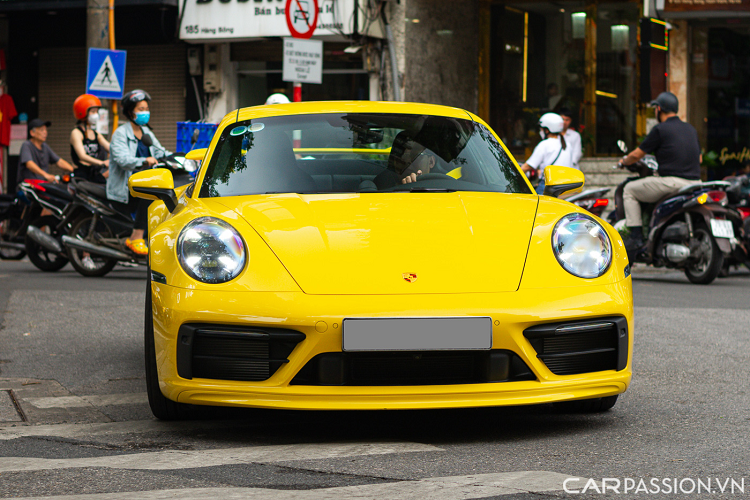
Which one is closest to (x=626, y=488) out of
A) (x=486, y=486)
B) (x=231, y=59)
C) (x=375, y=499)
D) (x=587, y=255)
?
(x=486, y=486)

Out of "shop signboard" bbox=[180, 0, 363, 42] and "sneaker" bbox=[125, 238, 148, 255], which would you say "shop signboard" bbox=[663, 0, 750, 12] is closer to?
"shop signboard" bbox=[180, 0, 363, 42]

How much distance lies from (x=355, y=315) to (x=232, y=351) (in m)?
0.48

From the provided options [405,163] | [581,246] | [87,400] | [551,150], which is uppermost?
[551,150]

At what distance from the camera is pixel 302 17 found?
44.2 feet

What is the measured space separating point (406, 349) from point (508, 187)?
56.9 inches

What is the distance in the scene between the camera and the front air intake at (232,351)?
12.6 feet

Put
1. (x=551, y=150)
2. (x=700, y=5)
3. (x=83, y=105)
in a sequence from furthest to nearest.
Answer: (x=700, y=5)
(x=83, y=105)
(x=551, y=150)

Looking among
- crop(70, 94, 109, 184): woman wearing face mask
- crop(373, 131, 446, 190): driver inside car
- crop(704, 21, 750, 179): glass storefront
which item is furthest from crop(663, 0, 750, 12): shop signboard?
crop(373, 131, 446, 190): driver inside car

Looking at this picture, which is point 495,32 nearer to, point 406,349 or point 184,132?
point 184,132

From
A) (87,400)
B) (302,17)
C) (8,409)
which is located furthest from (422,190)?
(302,17)

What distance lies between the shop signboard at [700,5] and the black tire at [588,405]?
508 inches

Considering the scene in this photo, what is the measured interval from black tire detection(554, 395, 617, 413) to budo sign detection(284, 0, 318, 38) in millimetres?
9501

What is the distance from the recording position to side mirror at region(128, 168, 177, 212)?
504 centimetres

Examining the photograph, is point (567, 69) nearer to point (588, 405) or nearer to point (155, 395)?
point (588, 405)
